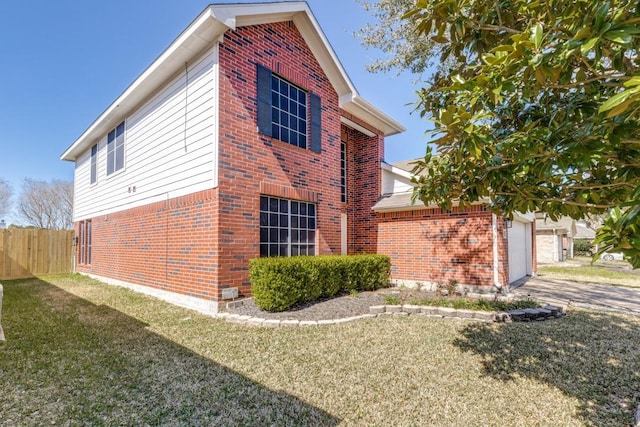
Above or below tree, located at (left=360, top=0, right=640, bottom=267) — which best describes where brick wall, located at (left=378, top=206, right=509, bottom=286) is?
below

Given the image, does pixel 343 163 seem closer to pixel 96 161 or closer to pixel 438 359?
pixel 438 359

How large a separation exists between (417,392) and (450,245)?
6701mm

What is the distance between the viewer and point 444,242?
9352 millimetres

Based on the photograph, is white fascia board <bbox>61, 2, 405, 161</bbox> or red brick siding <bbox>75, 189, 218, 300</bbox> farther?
red brick siding <bbox>75, 189, 218, 300</bbox>

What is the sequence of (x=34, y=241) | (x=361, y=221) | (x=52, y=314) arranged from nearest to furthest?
(x=52, y=314) → (x=361, y=221) → (x=34, y=241)

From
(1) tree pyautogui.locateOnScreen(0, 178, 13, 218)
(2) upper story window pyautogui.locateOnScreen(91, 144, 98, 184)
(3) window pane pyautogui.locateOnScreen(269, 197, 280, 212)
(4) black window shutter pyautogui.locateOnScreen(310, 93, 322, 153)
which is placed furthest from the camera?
(1) tree pyautogui.locateOnScreen(0, 178, 13, 218)

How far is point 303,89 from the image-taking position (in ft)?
29.3

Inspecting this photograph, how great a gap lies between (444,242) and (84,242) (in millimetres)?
14872

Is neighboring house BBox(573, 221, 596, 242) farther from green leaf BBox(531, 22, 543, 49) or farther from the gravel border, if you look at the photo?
green leaf BBox(531, 22, 543, 49)

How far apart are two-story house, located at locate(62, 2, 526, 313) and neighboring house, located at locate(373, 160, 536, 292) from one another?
4cm

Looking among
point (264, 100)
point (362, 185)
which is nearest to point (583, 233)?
point (362, 185)

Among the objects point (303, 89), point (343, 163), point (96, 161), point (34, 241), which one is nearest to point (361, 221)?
point (343, 163)

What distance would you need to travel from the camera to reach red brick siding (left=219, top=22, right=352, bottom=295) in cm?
669

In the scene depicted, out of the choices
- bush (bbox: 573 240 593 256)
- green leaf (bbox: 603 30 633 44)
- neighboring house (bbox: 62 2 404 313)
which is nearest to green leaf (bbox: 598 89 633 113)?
green leaf (bbox: 603 30 633 44)
